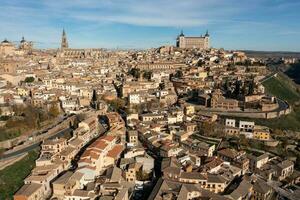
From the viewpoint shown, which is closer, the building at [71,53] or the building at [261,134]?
the building at [261,134]

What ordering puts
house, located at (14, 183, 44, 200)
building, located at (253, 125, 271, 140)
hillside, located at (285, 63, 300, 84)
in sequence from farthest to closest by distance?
hillside, located at (285, 63, 300, 84) < building, located at (253, 125, 271, 140) < house, located at (14, 183, 44, 200)

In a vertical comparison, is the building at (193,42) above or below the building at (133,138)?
above

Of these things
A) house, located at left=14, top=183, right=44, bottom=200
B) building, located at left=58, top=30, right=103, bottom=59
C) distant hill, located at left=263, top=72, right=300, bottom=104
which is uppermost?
building, located at left=58, top=30, right=103, bottom=59

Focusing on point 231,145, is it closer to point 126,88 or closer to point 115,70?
point 126,88

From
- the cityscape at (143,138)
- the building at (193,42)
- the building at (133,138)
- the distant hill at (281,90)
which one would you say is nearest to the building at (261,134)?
the cityscape at (143,138)

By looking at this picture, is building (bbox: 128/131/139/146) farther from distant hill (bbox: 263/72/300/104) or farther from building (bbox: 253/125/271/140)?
distant hill (bbox: 263/72/300/104)

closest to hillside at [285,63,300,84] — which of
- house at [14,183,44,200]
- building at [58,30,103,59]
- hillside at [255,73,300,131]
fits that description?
hillside at [255,73,300,131]

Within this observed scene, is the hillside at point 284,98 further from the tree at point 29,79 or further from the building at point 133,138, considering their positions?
the tree at point 29,79

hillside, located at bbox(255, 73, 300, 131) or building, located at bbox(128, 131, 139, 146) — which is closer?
building, located at bbox(128, 131, 139, 146)

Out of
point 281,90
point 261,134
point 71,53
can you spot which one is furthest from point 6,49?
point 261,134

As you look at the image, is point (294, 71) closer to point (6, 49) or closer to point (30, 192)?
point (6, 49)

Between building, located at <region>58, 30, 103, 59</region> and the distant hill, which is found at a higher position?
building, located at <region>58, 30, 103, 59</region>
